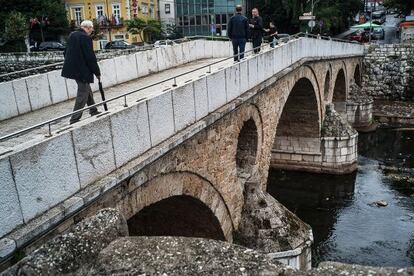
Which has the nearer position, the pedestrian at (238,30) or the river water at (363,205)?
the pedestrian at (238,30)

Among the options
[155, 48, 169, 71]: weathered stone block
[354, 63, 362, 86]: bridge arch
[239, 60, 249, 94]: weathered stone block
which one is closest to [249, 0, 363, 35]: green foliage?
[354, 63, 362, 86]: bridge arch

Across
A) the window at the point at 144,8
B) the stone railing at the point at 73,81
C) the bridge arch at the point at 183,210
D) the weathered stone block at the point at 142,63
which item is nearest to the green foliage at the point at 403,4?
the window at the point at 144,8

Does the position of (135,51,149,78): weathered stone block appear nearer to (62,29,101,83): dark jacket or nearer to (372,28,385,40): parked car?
(62,29,101,83): dark jacket

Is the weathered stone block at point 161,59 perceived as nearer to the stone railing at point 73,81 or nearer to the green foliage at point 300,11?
the stone railing at point 73,81

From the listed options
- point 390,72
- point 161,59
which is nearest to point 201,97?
point 161,59

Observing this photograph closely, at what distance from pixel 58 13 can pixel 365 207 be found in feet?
96.0

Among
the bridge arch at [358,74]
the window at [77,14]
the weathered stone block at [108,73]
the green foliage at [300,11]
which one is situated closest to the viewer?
the weathered stone block at [108,73]

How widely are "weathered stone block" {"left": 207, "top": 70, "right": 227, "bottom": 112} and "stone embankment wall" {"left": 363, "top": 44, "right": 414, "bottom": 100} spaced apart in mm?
25619

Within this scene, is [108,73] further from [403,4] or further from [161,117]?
[403,4]

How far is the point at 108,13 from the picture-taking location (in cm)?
3778

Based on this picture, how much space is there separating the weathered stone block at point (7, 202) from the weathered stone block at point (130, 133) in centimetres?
146

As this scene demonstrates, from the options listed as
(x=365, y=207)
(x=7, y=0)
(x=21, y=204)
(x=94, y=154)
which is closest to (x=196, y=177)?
(x=94, y=154)

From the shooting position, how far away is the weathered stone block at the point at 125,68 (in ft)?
34.9

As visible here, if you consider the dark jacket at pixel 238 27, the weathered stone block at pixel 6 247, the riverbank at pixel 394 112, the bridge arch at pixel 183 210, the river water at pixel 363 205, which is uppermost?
the dark jacket at pixel 238 27
